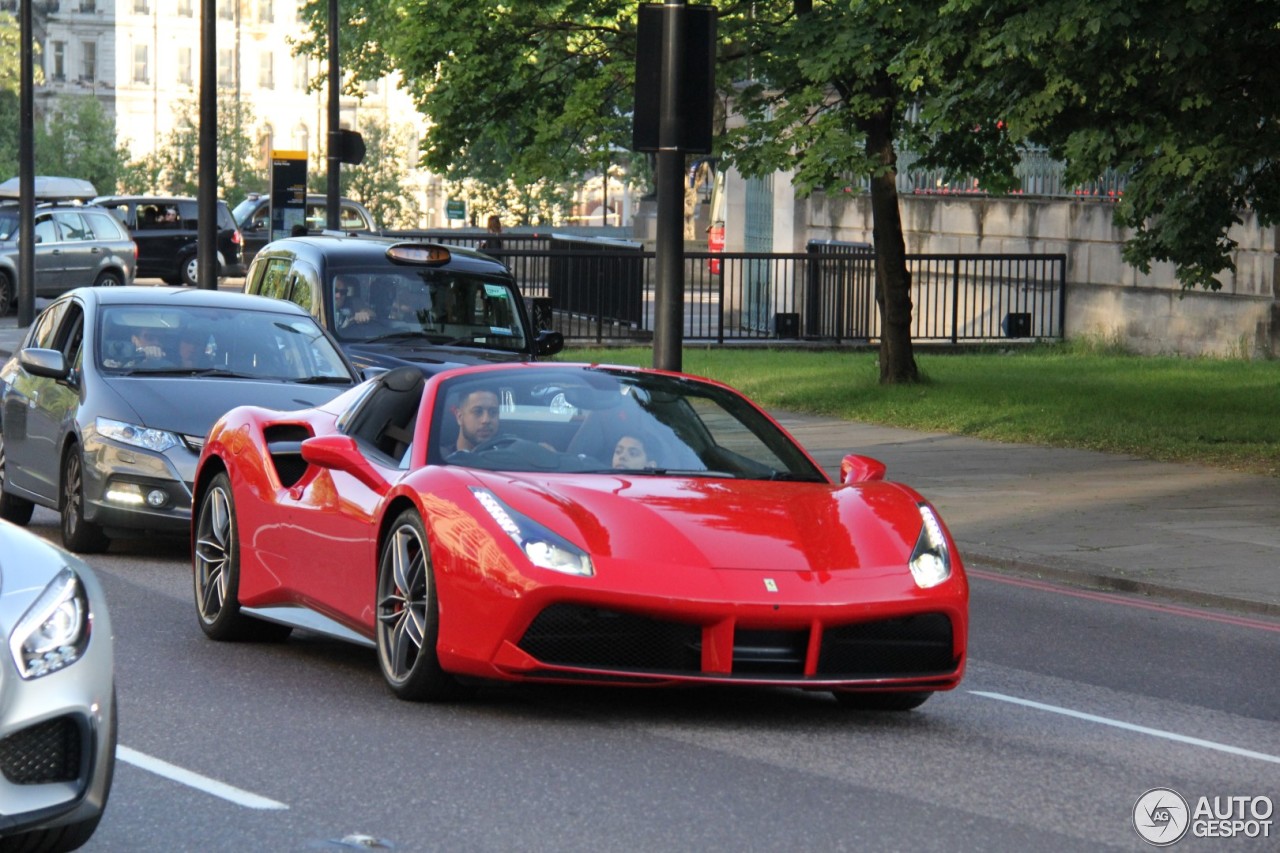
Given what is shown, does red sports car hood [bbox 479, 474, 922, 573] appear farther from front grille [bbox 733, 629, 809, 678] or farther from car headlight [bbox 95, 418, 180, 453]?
car headlight [bbox 95, 418, 180, 453]

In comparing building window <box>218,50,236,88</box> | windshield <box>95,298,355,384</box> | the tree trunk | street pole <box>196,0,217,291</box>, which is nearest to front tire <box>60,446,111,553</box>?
windshield <box>95,298,355,384</box>

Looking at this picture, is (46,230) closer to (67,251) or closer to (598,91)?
(67,251)

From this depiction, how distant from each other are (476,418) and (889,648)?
1882 millimetres

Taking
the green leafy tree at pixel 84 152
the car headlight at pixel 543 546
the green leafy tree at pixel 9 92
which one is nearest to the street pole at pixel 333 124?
the car headlight at pixel 543 546

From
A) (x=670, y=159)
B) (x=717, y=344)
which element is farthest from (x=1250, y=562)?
(x=717, y=344)

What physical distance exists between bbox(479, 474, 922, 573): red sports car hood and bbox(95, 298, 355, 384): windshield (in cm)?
552

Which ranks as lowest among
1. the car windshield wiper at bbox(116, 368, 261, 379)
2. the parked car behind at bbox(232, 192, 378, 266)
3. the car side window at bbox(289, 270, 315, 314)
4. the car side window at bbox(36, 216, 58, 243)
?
the car windshield wiper at bbox(116, 368, 261, 379)

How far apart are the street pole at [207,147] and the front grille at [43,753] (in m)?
20.7

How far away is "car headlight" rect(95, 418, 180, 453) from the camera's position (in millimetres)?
11883

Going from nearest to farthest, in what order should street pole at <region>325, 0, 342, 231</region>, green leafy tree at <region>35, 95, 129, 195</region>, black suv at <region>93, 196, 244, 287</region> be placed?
street pole at <region>325, 0, 342, 231</region>
black suv at <region>93, 196, 244, 287</region>
green leafy tree at <region>35, 95, 129, 195</region>

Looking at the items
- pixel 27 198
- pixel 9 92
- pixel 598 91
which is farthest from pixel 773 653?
pixel 9 92

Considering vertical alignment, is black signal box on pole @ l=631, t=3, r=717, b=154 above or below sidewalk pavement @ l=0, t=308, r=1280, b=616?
above

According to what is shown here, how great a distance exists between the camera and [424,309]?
639 inches

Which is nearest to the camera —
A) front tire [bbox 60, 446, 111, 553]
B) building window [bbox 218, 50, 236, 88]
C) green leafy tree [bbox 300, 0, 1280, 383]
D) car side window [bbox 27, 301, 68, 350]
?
front tire [bbox 60, 446, 111, 553]
